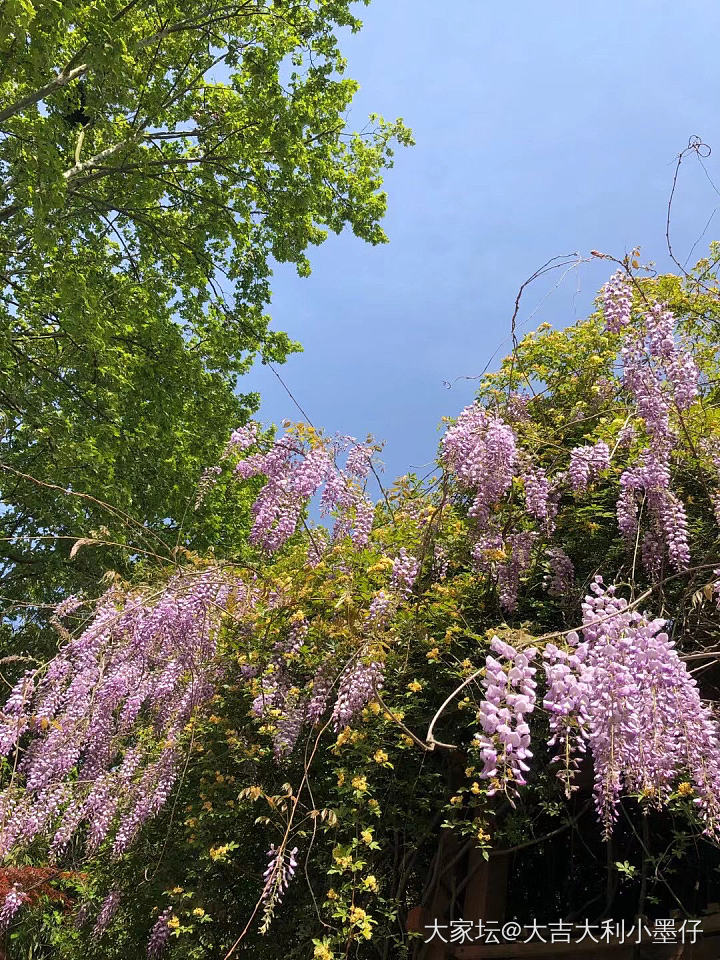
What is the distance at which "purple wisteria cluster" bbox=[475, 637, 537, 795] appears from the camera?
1.80 metres

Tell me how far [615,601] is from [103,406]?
8376 mm

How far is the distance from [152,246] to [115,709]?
877 centimetres

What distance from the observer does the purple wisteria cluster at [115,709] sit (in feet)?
11.7

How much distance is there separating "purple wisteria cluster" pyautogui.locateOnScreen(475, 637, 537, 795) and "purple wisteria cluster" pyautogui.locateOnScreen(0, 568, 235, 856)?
180 cm

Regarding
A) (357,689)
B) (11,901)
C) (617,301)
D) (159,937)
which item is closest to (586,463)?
(617,301)

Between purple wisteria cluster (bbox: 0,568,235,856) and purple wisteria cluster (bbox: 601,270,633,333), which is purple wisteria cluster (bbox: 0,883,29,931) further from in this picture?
purple wisteria cluster (bbox: 601,270,633,333)

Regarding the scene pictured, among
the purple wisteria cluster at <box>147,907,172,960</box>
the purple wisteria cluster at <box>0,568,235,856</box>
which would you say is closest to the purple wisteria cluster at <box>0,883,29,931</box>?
the purple wisteria cluster at <box>0,568,235,856</box>

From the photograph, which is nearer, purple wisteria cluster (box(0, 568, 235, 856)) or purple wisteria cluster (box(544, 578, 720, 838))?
purple wisteria cluster (box(544, 578, 720, 838))

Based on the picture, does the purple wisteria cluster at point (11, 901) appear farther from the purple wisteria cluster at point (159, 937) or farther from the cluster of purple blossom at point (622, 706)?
the cluster of purple blossom at point (622, 706)

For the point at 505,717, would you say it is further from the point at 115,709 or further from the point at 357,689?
the point at 115,709

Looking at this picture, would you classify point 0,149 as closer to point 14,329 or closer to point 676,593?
point 14,329

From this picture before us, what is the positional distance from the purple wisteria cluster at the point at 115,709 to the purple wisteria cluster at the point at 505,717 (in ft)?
5.90

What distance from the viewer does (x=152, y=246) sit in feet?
35.9

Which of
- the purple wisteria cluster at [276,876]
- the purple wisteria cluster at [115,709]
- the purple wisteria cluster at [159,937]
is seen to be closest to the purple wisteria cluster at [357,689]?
the purple wisteria cluster at [276,876]
